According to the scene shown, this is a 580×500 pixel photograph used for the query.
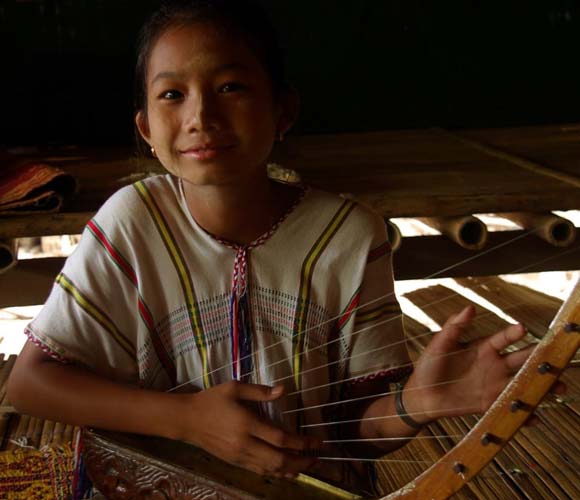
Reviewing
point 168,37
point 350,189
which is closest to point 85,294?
point 168,37

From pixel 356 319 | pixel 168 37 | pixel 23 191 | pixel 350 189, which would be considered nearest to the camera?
pixel 168 37

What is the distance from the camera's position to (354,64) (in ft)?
12.8

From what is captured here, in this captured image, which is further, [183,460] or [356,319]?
[356,319]

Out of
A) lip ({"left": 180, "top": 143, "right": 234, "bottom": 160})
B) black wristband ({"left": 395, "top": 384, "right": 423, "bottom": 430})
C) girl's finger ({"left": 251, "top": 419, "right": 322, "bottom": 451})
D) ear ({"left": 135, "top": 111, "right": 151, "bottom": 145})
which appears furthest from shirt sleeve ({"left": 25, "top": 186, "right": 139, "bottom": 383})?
black wristband ({"left": 395, "top": 384, "right": 423, "bottom": 430})

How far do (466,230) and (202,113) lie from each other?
1.62 m

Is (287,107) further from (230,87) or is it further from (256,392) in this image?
(256,392)

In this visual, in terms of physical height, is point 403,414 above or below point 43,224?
above

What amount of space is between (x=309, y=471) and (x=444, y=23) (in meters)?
3.09

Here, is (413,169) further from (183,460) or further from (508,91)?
(183,460)

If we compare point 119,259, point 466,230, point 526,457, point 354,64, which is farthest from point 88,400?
point 354,64

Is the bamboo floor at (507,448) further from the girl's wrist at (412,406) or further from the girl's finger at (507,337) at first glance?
the girl's finger at (507,337)

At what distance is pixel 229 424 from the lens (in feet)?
3.75

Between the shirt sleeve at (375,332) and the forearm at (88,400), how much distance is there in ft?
1.02

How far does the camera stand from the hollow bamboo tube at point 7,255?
8.21ft
